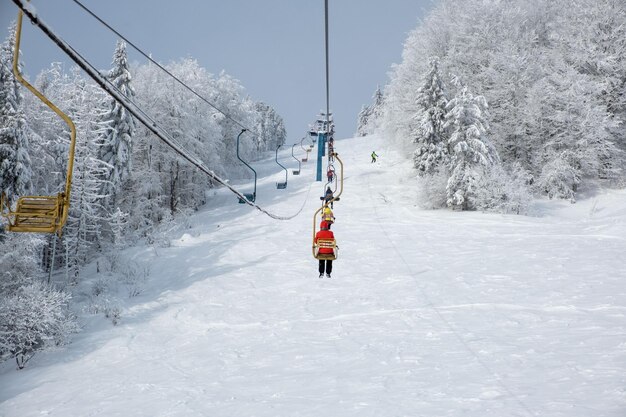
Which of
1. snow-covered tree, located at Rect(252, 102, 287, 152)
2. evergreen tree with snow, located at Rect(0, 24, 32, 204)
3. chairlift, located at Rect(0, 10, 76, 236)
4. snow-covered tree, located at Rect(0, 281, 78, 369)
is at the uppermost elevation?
snow-covered tree, located at Rect(252, 102, 287, 152)

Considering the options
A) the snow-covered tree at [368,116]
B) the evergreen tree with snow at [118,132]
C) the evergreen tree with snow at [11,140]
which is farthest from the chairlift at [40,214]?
the snow-covered tree at [368,116]

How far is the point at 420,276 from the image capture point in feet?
56.3

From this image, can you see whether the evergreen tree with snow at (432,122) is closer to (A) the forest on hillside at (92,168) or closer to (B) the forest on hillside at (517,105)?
(B) the forest on hillside at (517,105)

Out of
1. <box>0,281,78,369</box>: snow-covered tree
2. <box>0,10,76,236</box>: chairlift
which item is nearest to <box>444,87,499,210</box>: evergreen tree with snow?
<box>0,281,78,369</box>: snow-covered tree

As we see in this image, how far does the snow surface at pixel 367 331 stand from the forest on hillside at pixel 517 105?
12.7 ft

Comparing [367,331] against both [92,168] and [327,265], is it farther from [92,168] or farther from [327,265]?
[92,168]

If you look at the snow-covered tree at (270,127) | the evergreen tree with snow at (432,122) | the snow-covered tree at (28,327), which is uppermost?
the snow-covered tree at (270,127)

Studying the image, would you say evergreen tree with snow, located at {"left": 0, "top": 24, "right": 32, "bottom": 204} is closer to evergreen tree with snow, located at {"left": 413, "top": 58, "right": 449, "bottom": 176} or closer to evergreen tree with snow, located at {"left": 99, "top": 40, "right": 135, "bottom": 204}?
evergreen tree with snow, located at {"left": 99, "top": 40, "right": 135, "bottom": 204}

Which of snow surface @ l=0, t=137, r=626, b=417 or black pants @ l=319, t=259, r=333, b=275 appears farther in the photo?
black pants @ l=319, t=259, r=333, b=275

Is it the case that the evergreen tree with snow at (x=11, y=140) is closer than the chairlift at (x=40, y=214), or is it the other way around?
the chairlift at (x=40, y=214)

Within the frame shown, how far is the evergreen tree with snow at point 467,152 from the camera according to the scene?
85.6 ft

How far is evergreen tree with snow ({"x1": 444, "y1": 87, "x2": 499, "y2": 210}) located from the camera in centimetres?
2608

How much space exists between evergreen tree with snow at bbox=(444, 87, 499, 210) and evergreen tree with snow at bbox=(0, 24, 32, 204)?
25.0 metres

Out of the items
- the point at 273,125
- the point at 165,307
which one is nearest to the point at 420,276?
the point at 165,307
